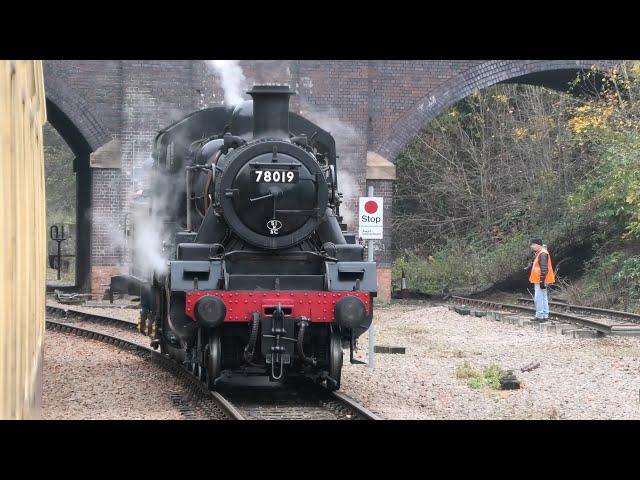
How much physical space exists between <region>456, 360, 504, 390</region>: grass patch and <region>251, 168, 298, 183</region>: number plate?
11.2ft

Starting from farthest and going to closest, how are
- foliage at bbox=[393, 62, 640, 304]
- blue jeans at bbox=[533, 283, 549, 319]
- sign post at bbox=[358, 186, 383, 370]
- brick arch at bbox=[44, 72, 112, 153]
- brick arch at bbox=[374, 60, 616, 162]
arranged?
brick arch at bbox=[374, 60, 616, 162] < brick arch at bbox=[44, 72, 112, 153] < foliage at bbox=[393, 62, 640, 304] < blue jeans at bbox=[533, 283, 549, 319] < sign post at bbox=[358, 186, 383, 370]

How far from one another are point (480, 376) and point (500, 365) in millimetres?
1467

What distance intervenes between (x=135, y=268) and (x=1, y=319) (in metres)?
11.8

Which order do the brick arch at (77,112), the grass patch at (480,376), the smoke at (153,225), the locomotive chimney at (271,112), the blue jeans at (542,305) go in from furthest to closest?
the brick arch at (77,112) < the blue jeans at (542,305) < the smoke at (153,225) < the grass patch at (480,376) < the locomotive chimney at (271,112)

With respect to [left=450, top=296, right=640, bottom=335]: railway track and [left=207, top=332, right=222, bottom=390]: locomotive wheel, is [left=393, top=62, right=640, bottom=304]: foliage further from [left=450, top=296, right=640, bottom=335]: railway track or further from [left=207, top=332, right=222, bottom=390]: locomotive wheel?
[left=207, top=332, right=222, bottom=390]: locomotive wheel

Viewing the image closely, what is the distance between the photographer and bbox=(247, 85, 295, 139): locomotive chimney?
10.9m

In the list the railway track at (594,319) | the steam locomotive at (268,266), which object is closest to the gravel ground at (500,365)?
the railway track at (594,319)

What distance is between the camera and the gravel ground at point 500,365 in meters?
10.7

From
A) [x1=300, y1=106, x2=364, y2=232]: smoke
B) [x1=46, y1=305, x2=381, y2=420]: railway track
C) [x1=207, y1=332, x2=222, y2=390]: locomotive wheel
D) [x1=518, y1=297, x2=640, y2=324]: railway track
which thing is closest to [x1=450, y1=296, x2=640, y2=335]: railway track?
[x1=518, y1=297, x2=640, y2=324]: railway track

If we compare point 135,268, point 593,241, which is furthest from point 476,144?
point 135,268

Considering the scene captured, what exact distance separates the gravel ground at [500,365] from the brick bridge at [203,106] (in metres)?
6.58

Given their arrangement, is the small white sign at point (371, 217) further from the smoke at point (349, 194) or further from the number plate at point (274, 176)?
the smoke at point (349, 194)

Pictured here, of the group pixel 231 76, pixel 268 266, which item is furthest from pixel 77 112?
pixel 268 266

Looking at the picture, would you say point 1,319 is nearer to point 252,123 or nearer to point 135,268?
point 252,123
